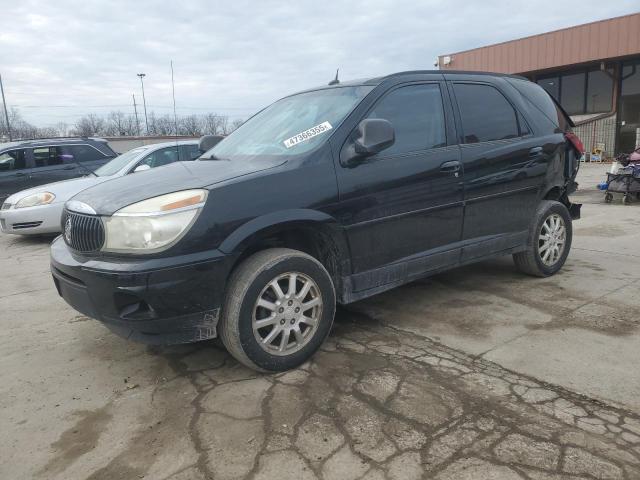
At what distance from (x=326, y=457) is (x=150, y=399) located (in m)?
1.16

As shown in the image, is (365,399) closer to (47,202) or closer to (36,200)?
(47,202)

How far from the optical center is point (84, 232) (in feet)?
9.87

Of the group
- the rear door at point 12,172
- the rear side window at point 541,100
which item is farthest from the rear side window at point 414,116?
the rear door at point 12,172

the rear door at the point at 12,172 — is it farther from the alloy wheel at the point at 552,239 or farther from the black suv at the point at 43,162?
the alloy wheel at the point at 552,239

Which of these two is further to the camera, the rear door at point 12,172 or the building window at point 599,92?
the building window at point 599,92

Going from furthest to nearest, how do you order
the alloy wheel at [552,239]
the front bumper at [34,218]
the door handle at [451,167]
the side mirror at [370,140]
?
the front bumper at [34,218] → the alloy wheel at [552,239] → the door handle at [451,167] → the side mirror at [370,140]

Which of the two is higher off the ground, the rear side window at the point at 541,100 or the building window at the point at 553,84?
the building window at the point at 553,84

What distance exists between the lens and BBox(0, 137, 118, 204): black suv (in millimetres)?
9688

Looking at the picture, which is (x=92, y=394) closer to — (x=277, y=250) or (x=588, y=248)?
(x=277, y=250)

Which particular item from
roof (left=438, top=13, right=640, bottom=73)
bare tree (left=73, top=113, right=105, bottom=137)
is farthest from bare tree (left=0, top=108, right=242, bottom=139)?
roof (left=438, top=13, right=640, bottom=73)

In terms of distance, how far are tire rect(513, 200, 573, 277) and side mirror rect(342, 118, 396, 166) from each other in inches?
81.5

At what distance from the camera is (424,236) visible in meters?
3.74

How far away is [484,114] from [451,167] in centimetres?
76

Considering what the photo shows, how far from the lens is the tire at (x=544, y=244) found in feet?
15.3
